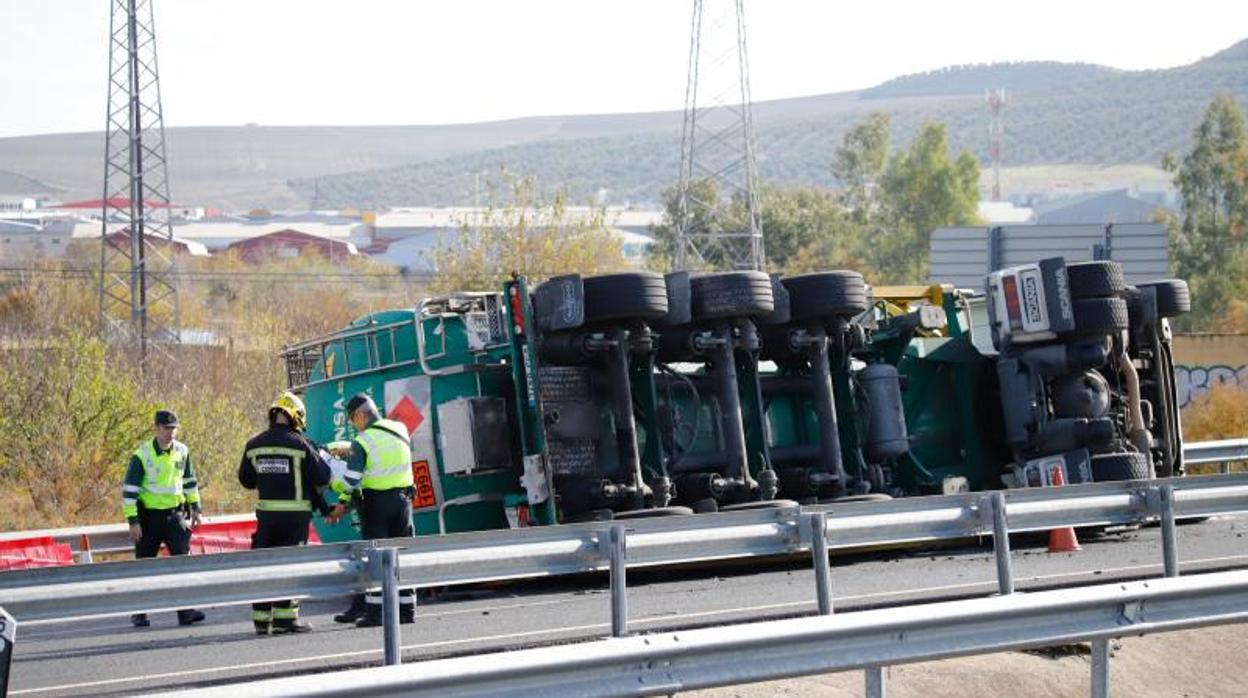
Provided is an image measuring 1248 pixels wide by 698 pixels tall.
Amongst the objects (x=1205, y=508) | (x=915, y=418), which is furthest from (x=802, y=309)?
(x=1205, y=508)

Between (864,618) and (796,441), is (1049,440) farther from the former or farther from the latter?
(864,618)

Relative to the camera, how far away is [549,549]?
34.4 feet

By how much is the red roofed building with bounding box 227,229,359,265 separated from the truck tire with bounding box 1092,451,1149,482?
124 m

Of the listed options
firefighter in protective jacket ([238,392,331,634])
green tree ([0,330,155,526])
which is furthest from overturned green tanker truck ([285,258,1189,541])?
green tree ([0,330,155,526])

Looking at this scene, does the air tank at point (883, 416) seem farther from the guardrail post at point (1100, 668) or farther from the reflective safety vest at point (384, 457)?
the guardrail post at point (1100, 668)

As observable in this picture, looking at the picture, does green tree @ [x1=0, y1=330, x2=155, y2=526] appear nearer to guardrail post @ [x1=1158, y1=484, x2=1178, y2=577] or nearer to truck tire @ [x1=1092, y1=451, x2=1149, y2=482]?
truck tire @ [x1=1092, y1=451, x2=1149, y2=482]

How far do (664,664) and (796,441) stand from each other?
8.66 meters

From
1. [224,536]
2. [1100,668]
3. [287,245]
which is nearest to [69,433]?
[224,536]

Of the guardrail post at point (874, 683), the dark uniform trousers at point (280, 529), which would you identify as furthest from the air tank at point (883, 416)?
the guardrail post at point (874, 683)

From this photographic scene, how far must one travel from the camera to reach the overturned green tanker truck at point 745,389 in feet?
48.5

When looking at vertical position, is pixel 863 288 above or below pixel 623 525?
above

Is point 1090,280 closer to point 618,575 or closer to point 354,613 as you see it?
point 354,613

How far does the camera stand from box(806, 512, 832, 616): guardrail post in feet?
36.4

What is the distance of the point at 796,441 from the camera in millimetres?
16375
